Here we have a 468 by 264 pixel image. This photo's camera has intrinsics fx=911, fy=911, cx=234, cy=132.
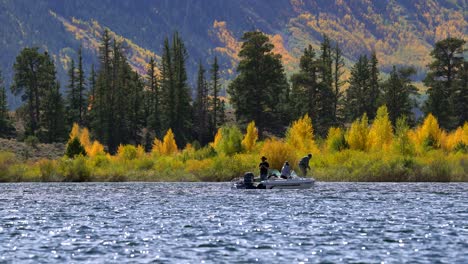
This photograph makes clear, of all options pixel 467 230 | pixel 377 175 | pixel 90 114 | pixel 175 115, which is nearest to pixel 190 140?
pixel 175 115

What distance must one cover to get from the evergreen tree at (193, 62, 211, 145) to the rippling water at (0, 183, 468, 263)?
233 feet

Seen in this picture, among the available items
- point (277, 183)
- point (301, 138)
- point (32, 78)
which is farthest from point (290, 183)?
point (32, 78)

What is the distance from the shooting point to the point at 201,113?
444 ft

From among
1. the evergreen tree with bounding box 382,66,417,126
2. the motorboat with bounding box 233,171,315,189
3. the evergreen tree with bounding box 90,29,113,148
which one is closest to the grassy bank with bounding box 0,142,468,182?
the motorboat with bounding box 233,171,315,189

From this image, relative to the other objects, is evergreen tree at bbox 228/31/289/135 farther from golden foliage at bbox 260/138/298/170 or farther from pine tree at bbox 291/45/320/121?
golden foliage at bbox 260/138/298/170

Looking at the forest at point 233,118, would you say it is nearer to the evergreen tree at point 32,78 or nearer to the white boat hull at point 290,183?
the evergreen tree at point 32,78

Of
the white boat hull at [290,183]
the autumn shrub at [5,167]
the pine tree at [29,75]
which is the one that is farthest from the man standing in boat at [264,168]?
the pine tree at [29,75]

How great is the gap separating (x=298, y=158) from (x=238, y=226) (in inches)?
1634

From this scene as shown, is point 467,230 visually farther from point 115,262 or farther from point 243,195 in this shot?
point 243,195

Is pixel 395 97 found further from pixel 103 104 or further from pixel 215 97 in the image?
pixel 103 104

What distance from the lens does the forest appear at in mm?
87125

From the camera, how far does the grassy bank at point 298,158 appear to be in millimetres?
77125

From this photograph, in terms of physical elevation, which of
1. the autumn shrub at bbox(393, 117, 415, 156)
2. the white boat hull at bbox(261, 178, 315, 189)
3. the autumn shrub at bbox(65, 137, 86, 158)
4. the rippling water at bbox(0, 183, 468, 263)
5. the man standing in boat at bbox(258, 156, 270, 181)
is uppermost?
the autumn shrub at bbox(65, 137, 86, 158)

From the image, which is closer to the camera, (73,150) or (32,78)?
(73,150)
